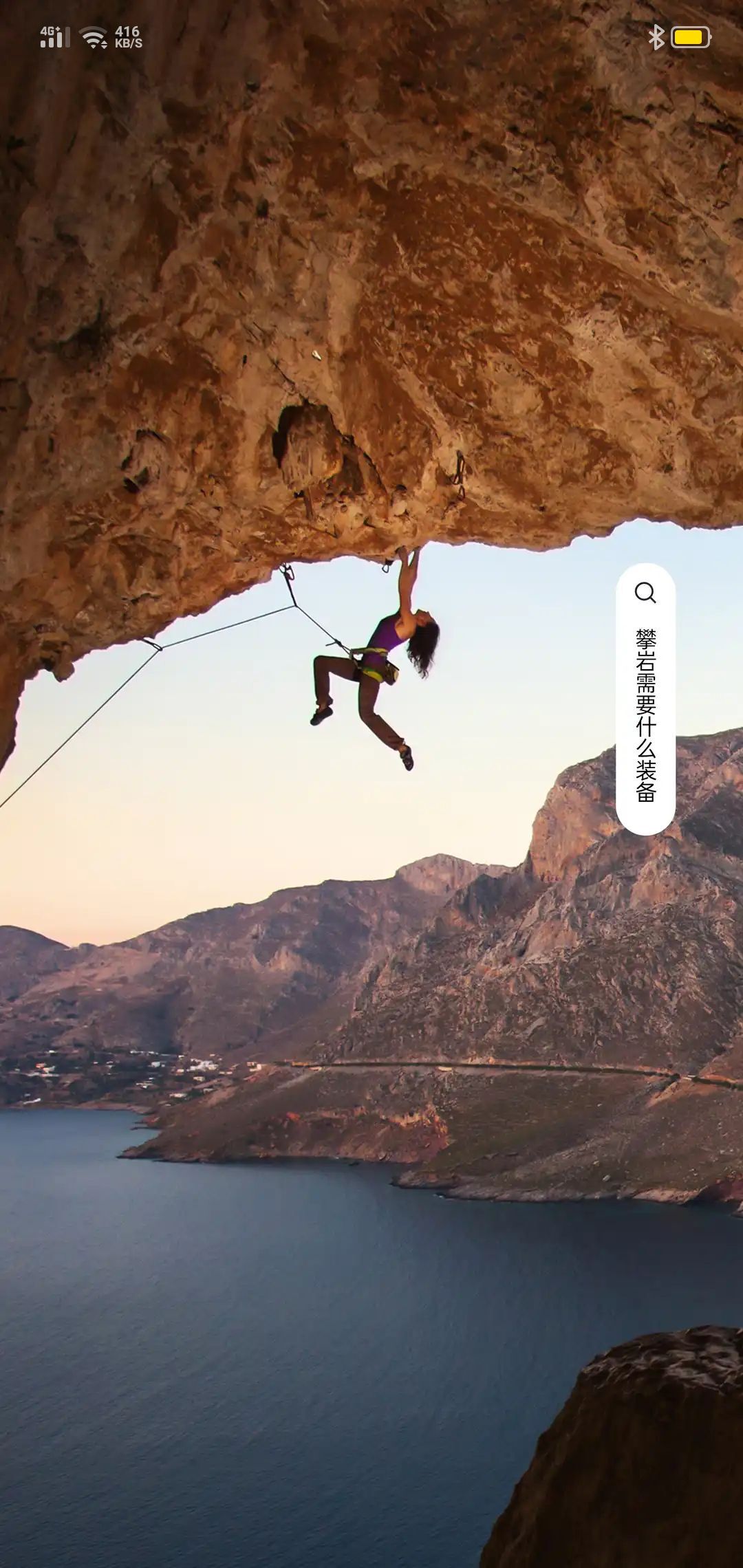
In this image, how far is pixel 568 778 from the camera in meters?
64.6

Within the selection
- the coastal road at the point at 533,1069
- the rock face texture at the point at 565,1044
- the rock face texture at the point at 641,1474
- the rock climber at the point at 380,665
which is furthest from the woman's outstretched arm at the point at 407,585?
the coastal road at the point at 533,1069

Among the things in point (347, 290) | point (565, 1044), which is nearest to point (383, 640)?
point (347, 290)

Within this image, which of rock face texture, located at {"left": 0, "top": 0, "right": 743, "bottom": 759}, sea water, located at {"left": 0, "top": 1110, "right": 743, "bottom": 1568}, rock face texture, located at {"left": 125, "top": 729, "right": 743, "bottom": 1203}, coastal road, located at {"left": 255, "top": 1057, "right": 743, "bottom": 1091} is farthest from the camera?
coastal road, located at {"left": 255, "top": 1057, "right": 743, "bottom": 1091}

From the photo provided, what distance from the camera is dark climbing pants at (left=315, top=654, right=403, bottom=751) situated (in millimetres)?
6812

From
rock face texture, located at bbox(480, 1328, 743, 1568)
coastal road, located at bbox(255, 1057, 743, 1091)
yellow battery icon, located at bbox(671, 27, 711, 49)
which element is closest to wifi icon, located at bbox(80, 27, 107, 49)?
yellow battery icon, located at bbox(671, 27, 711, 49)

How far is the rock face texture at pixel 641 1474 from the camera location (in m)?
3.89

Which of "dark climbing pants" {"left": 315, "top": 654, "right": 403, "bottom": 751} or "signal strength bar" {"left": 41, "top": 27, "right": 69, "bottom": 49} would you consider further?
"dark climbing pants" {"left": 315, "top": 654, "right": 403, "bottom": 751}

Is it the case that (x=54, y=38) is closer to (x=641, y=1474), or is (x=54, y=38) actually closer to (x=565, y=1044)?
(x=641, y=1474)

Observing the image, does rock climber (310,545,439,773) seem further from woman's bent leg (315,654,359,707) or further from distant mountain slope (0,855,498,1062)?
distant mountain slope (0,855,498,1062)

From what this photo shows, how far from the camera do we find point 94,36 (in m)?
4.02

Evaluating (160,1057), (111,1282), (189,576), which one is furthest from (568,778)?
(189,576)

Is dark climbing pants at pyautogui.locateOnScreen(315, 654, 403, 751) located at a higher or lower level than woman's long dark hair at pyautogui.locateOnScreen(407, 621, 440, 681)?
lower

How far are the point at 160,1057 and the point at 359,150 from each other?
230 feet

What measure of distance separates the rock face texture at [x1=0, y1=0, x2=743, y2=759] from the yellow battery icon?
4cm
